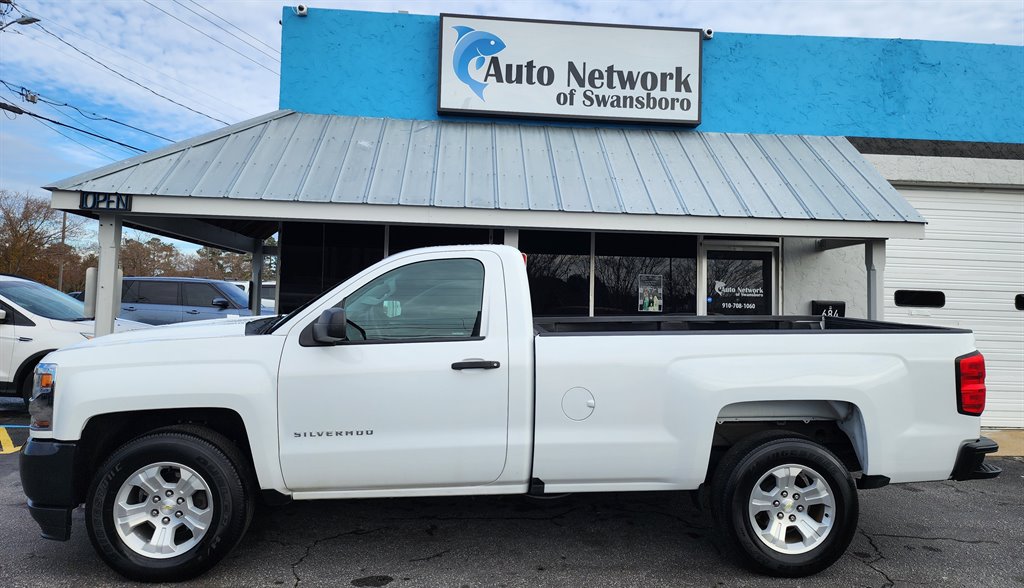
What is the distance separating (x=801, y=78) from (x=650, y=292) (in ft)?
13.3

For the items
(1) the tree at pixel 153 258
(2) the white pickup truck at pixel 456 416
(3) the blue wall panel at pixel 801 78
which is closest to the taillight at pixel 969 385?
(2) the white pickup truck at pixel 456 416

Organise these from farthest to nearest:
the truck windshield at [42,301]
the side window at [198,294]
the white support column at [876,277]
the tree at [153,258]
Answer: the tree at [153,258] < the side window at [198,294] < the truck windshield at [42,301] < the white support column at [876,277]

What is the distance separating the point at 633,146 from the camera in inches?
339

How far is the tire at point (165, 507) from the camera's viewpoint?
341cm

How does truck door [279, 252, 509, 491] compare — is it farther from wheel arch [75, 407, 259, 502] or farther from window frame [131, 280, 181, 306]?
window frame [131, 280, 181, 306]

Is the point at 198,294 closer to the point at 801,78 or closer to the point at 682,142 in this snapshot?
the point at 682,142

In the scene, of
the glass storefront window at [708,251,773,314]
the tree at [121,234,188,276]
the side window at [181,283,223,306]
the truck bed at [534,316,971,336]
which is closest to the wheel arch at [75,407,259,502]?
the truck bed at [534,316,971,336]

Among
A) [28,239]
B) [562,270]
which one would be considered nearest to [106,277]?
[562,270]

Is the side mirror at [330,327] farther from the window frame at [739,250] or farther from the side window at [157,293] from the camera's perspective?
the side window at [157,293]

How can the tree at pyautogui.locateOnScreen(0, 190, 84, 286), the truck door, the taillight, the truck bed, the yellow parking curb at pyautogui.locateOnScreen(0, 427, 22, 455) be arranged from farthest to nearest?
1. the tree at pyautogui.locateOnScreen(0, 190, 84, 286)
2. the yellow parking curb at pyautogui.locateOnScreen(0, 427, 22, 455)
3. the truck bed
4. the taillight
5. the truck door

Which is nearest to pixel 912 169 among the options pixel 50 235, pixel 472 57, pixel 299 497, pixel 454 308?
pixel 472 57

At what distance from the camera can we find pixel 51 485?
3.40 m

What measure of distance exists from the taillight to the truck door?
270 cm

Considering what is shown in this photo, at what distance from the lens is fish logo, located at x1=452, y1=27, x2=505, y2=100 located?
886 cm
